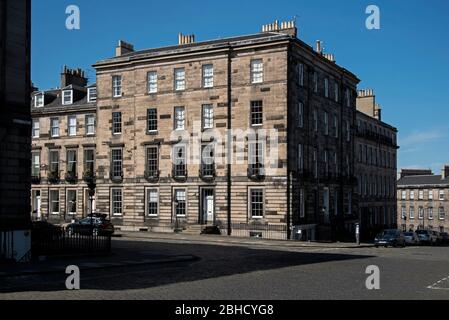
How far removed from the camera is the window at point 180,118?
4884 centimetres

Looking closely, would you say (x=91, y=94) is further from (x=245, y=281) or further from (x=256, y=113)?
(x=245, y=281)

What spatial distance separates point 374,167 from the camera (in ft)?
247

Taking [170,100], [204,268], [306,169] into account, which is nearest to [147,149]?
[170,100]

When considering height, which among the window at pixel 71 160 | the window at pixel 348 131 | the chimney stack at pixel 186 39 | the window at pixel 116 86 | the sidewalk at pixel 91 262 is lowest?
the sidewalk at pixel 91 262

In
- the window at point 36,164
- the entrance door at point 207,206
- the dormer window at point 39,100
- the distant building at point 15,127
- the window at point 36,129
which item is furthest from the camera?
the dormer window at point 39,100

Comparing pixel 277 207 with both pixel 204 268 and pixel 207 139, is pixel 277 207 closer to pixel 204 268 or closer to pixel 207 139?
pixel 207 139

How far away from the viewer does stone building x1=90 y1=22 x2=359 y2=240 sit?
4503 centimetres

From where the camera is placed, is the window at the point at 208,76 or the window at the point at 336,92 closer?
the window at the point at 208,76

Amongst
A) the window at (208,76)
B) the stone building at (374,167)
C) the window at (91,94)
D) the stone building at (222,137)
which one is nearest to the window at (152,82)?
the stone building at (222,137)

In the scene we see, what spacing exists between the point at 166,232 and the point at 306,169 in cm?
1289

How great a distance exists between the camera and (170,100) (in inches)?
1945

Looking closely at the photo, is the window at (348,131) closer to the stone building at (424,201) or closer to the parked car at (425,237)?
the parked car at (425,237)

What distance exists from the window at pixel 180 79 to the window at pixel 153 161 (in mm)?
5564

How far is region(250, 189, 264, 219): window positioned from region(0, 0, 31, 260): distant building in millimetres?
23262
